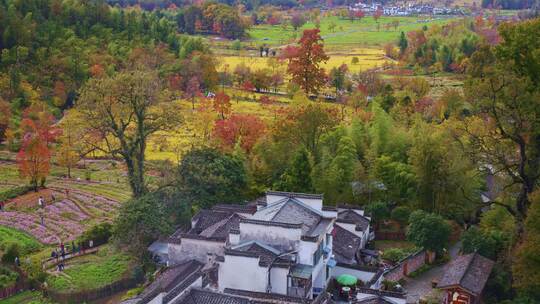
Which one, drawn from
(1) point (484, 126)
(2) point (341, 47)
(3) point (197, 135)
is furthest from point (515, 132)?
(2) point (341, 47)

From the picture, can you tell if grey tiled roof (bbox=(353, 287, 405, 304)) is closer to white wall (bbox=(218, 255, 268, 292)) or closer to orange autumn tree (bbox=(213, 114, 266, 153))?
white wall (bbox=(218, 255, 268, 292))

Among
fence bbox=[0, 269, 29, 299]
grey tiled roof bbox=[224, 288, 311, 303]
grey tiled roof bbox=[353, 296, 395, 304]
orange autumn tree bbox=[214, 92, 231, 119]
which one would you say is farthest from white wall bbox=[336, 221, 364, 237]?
orange autumn tree bbox=[214, 92, 231, 119]

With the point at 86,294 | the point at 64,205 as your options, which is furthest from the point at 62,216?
the point at 86,294

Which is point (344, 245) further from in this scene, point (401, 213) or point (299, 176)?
point (299, 176)

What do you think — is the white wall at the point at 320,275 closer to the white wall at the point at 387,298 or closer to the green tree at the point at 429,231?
the white wall at the point at 387,298

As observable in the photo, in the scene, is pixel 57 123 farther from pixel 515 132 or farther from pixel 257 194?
pixel 515 132

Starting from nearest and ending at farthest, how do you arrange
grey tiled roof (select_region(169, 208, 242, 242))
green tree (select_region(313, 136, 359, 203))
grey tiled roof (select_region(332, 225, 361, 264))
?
1. grey tiled roof (select_region(169, 208, 242, 242))
2. grey tiled roof (select_region(332, 225, 361, 264))
3. green tree (select_region(313, 136, 359, 203))
